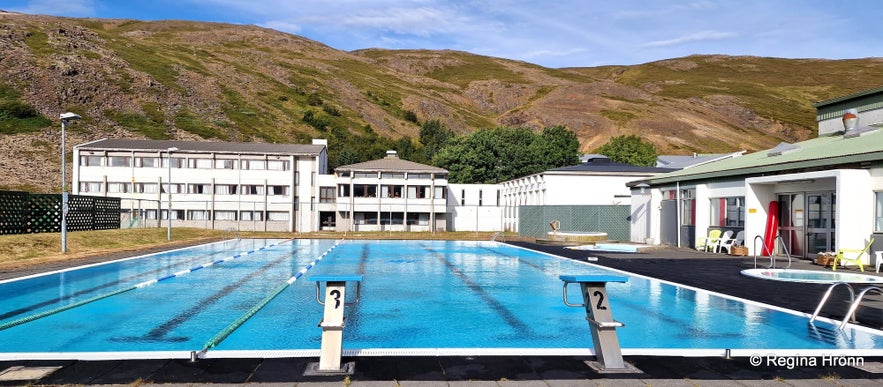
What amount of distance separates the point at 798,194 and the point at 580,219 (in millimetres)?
16871

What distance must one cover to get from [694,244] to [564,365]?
22908mm

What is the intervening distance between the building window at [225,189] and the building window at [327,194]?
7.98 meters

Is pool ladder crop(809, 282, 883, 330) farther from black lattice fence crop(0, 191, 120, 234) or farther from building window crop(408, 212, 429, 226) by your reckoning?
building window crop(408, 212, 429, 226)

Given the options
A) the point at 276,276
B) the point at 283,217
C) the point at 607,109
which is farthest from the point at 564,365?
the point at 607,109

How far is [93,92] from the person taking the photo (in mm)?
106500

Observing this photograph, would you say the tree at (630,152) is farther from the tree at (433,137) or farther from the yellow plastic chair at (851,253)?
the yellow plastic chair at (851,253)

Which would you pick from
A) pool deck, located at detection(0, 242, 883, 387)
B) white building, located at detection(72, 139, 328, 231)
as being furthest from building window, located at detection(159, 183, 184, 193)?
pool deck, located at detection(0, 242, 883, 387)

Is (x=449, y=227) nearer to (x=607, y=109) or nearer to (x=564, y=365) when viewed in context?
(x=564, y=365)

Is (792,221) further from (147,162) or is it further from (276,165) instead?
(147,162)

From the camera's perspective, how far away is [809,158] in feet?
66.8

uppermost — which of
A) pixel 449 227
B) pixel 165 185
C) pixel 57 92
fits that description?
pixel 57 92

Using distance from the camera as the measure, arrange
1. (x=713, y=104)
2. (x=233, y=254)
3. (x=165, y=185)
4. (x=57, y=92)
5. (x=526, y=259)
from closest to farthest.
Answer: (x=526, y=259) → (x=233, y=254) → (x=165, y=185) → (x=57, y=92) → (x=713, y=104)

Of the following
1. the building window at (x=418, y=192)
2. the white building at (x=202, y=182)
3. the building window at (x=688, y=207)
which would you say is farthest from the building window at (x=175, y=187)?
the building window at (x=688, y=207)

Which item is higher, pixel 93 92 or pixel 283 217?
pixel 93 92
